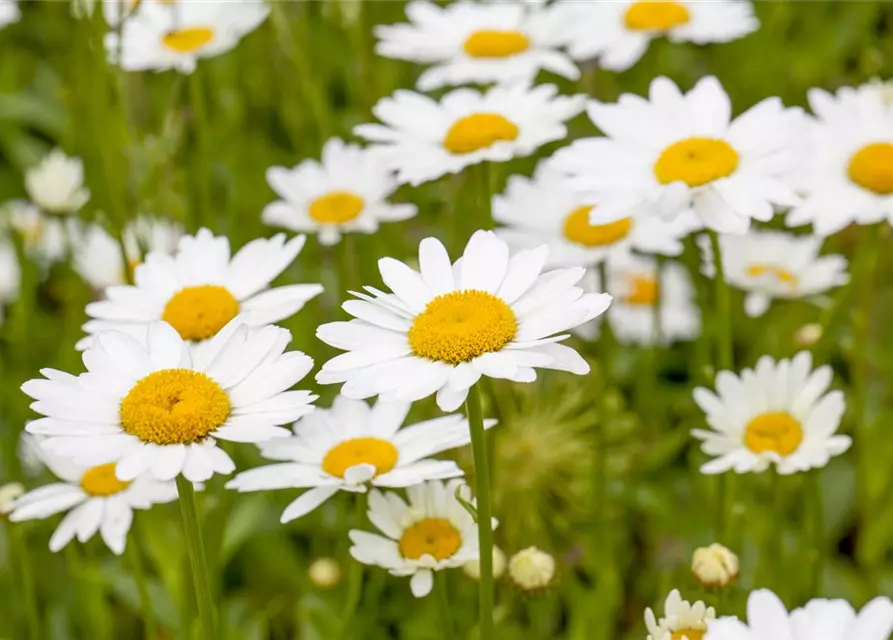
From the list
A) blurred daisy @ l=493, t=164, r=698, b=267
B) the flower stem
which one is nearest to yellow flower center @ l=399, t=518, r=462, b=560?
the flower stem

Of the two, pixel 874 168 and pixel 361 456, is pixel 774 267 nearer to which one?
pixel 874 168

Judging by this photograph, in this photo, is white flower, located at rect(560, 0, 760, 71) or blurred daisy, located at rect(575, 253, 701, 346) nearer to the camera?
white flower, located at rect(560, 0, 760, 71)

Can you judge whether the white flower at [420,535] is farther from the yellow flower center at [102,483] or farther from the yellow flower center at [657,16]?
the yellow flower center at [657,16]

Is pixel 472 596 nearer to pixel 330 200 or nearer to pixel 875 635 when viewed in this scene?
pixel 330 200

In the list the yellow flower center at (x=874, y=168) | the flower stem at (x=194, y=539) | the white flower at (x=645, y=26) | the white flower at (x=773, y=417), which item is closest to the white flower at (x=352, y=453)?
the flower stem at (x=194, y=539)

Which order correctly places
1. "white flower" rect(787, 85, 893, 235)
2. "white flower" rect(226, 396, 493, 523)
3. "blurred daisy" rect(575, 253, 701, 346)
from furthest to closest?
1. "blurred daisy" rect(575, 253, 701, 346)
2. "white flower" rect(787, 85, 893, 235)
3. "white flower" rect(226, 396, 493, 523)

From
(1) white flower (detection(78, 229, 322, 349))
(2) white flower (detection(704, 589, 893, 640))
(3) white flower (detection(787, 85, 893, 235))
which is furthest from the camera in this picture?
(3) white flower (detection(787, 85, 893, 235))

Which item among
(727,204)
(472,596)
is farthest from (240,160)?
(727,204)

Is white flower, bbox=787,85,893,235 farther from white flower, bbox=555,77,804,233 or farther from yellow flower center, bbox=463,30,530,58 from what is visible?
yellow flower center, bbox=463,30,530,58
